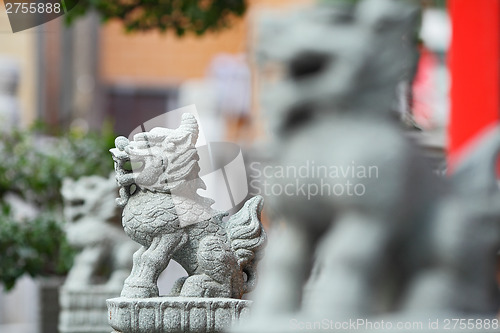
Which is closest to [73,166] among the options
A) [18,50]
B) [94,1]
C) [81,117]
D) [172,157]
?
[94,1]

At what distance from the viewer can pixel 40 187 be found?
24.1 ft

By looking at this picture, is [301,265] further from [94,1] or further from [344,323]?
[94,1]

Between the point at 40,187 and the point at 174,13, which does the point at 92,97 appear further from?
the point at 40,187

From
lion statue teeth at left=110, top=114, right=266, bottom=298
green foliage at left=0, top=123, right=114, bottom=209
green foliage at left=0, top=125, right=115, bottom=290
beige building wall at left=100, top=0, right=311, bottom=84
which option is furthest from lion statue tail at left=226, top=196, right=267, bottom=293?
beige building wall at left=100, top=0, right=311, bottom=84

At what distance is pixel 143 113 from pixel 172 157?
17.3 metres

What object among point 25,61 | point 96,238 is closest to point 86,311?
point 96,238

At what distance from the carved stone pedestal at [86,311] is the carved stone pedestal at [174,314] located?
88.0 inches

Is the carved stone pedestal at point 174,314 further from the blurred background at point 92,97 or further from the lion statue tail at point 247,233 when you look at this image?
the blurred background at point 92,97

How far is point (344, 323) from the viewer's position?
210 cm

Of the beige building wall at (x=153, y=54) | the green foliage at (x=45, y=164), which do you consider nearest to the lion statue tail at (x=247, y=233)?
the green foliage at (x=45, y=164)

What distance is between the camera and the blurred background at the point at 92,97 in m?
6.99

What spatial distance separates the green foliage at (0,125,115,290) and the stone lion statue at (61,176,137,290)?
2.37 ft

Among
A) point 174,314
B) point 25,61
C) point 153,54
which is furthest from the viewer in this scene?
point 153,54

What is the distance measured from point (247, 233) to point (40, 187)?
404cm
